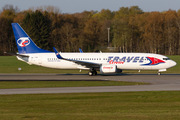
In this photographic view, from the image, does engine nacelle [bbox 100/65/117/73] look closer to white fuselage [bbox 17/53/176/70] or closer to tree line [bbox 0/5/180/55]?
white fuselage [bbox 17/53/176/70]

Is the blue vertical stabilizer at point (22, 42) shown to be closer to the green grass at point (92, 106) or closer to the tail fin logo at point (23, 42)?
the tail fin logo at point (23, 42)

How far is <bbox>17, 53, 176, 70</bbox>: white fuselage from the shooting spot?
39938mm

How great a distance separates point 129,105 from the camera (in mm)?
16734

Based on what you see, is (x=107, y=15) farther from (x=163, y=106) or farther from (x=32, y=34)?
(x=163, y=106)

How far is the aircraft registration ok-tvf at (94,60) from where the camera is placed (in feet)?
131

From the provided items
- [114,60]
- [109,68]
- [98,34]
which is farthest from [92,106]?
[98,34]

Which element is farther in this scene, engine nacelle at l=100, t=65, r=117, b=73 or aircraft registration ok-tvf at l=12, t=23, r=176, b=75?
aircraft registration ok-tvf at l=12, t=23, r=176, b=75

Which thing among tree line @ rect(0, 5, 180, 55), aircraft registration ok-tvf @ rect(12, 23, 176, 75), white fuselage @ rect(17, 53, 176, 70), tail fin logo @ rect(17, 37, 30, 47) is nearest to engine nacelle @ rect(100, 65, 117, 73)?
aircraft registration ok-tvf @ rect(12, 23, 176, 75)

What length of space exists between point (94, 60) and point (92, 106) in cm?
2472

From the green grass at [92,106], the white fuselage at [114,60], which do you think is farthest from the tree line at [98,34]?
the green grass at [92,106]

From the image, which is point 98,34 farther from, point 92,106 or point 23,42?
point 92,106

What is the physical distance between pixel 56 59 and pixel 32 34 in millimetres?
70669

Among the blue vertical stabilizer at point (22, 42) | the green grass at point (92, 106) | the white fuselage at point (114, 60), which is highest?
the blue vertical stabilizer at point (22, 42)

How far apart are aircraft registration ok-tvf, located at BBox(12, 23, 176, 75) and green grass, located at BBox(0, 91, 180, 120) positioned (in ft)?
60.3
